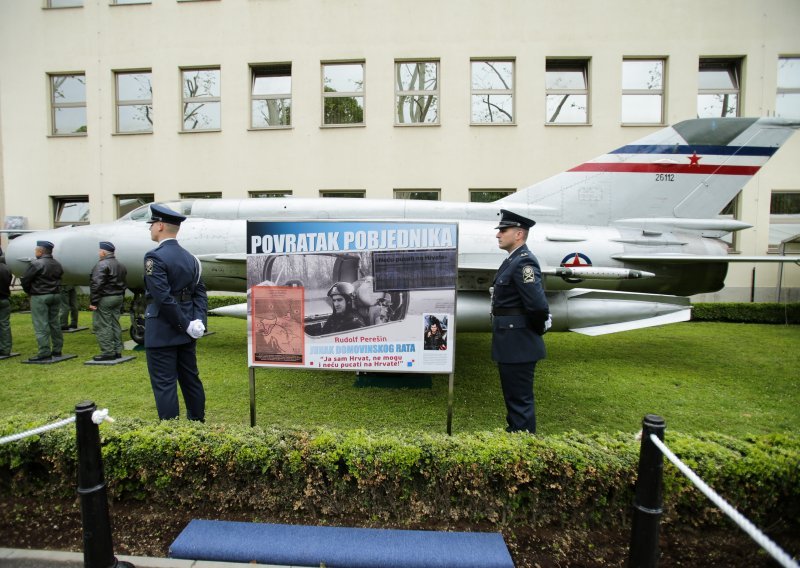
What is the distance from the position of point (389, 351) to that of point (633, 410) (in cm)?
324

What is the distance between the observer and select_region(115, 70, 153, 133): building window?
1272 centimetres

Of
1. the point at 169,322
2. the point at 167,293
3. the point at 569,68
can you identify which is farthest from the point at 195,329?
the point at 569,68

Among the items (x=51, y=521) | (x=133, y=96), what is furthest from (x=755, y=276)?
(x=133, y=96)

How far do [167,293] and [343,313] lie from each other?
1510 mm

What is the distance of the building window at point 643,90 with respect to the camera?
38.4ft

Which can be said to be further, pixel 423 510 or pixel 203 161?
pixel 203 161

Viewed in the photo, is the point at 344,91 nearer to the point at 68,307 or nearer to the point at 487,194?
the point at 487,194

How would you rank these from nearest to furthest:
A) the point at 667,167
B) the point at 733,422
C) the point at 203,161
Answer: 1. the point at 733,422
2. the point at 667,167
3. the point at 203,161

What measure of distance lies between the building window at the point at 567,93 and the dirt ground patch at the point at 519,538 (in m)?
11.5

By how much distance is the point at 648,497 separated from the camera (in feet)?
6.30

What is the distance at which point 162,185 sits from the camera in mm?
12492

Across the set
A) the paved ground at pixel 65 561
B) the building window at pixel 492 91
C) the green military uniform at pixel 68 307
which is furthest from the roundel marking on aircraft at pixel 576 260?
the green military uniform at pixel 68 307

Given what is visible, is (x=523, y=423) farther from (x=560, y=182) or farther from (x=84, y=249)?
(x=84, y=249)

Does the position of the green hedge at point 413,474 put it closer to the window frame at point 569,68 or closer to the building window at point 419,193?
the building window at point 419,193
